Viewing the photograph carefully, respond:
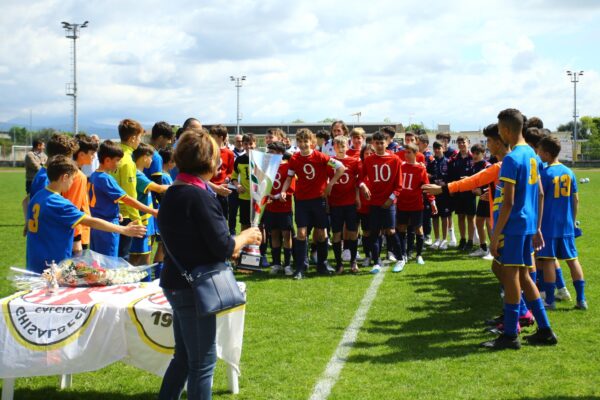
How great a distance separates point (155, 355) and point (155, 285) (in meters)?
0.73

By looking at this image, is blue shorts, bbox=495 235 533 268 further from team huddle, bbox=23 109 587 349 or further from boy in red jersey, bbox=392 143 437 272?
boy in red jersey, bbox=392 143 437 272

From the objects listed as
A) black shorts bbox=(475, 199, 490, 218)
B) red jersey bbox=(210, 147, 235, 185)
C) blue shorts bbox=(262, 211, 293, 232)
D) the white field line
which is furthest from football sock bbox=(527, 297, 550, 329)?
red jersey bbox=(210, 147, 235, 185)

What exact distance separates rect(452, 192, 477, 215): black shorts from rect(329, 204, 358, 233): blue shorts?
3.20 m

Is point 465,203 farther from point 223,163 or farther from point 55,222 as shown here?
point 55,222

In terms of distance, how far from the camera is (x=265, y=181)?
5.88m

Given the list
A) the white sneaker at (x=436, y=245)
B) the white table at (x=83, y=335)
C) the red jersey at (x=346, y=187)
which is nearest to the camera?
the white table at (x=83, y=335)

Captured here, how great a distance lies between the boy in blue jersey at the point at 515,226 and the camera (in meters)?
5.58

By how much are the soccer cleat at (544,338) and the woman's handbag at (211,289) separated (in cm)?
360

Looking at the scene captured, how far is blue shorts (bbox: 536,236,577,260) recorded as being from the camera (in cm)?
715

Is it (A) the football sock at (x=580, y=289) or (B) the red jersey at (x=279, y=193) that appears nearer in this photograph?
(A) the football sock at (x=580, y=289)

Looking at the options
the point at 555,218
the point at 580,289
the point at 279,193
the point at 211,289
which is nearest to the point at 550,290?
the point at 580,289

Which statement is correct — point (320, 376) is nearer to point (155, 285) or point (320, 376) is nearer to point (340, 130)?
point (155, 285)

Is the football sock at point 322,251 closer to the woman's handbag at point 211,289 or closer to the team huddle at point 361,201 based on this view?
the team huddle at point 361,201

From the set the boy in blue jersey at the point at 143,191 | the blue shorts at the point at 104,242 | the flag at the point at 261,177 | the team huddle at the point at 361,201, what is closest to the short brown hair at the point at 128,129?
the team huddle at the point at 361,201
